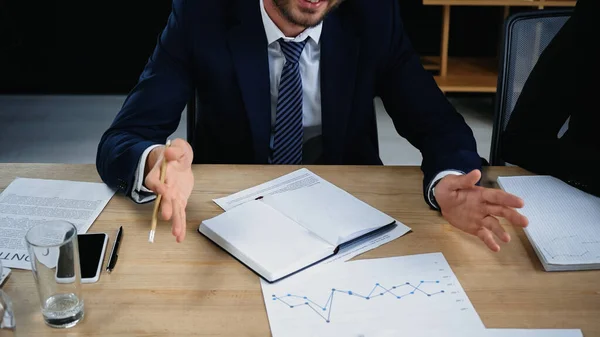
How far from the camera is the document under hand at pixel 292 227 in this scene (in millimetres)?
997

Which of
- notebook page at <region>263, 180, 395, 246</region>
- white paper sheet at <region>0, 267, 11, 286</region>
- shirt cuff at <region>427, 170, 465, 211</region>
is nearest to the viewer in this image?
white paper sheet at <region>0, 267, 11, 286</region>

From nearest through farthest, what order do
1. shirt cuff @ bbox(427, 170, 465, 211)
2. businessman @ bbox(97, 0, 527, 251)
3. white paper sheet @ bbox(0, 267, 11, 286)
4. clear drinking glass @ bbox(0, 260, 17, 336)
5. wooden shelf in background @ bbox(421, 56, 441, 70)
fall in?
clear drinking glass @ bbox(0, 260, 17, 336), white paper sheet @ bbox(0, 267, 11, 286), shirt cuff @ bbox(427, 170, 465, 211), businessman @ bbox(97, 0, 527, 251), wooden shelf in background @ bbox(421, 56, 441, 70)

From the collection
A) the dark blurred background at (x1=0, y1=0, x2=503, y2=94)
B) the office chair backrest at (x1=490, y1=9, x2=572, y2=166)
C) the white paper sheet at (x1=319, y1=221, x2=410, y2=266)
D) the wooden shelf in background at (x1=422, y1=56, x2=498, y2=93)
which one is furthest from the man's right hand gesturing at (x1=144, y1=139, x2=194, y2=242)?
the dark blurred background at (x1=0, y1=0, x2=503, y2=94)

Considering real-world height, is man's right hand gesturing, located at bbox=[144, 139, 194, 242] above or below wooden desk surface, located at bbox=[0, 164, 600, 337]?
above

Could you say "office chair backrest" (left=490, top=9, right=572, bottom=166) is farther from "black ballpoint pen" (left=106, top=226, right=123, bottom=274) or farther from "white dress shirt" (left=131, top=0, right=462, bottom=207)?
"black ballpoint pen" (left=106, top=226, right=123, bottom=274)

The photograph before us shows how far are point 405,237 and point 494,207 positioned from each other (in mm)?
151

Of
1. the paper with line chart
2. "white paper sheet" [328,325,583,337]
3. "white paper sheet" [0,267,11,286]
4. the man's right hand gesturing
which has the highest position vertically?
the man's right hand gesturing

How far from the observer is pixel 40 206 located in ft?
3.80

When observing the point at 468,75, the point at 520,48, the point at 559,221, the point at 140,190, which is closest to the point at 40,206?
the point at 140,190

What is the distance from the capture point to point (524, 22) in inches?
57.4

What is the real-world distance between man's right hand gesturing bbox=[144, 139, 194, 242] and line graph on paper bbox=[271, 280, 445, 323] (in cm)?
20

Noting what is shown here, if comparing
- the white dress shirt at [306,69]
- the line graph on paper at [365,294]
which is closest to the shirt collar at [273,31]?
the white dress shirt at [306,69]

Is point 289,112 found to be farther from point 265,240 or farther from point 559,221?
point 559,221

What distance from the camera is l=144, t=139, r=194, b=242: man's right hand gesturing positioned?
1.01 meters
